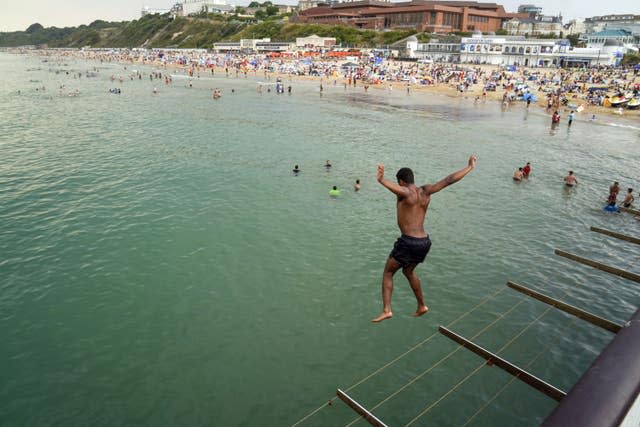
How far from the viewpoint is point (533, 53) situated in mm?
99000

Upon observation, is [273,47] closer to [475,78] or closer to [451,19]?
[451,19]

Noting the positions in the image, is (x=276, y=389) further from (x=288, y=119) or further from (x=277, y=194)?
(x=288, y=119)

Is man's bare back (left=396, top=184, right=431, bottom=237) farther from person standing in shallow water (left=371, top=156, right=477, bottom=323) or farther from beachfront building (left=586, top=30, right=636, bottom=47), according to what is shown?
beachfront building (left=586, top=30, right=636, bottom=47)

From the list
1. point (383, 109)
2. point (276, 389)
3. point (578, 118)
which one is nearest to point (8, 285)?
point (276, 389)

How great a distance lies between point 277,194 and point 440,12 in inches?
5848

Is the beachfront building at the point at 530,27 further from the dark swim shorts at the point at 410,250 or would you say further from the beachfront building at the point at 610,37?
the dark swim shorts at the point at 410,250

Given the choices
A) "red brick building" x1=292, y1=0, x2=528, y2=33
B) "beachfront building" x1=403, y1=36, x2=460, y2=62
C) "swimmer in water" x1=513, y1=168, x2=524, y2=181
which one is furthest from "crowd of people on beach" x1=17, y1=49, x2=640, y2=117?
"red brick building" x1=292, y1=0, x2=528, y2=33

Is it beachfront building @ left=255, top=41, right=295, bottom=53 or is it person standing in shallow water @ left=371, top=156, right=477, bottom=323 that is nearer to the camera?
person standing in shallow water @ left=371, top=156, right=477, bottom=323

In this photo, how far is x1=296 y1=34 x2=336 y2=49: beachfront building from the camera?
478 ft

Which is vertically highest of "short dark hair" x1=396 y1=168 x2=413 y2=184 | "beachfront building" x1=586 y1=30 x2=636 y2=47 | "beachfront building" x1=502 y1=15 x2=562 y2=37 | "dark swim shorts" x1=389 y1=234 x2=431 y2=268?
"beachfront building" x1=502 y1=15 x2=562 y2=37

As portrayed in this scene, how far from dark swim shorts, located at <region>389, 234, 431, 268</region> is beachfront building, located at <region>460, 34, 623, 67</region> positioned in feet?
352

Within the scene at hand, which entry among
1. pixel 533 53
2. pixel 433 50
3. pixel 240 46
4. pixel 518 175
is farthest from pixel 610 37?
pixel 240 46

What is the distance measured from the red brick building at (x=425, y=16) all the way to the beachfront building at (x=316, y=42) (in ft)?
97.2

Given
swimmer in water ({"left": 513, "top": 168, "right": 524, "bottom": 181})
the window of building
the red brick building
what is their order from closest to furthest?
1. swimmer in water ({"left": 513, "top": 168, "right": 524, "bottom": 181})
2. the red brick building
3. the window of building
